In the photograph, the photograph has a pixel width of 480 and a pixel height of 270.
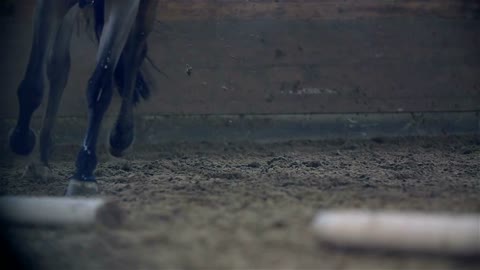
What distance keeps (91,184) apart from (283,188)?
0.99m

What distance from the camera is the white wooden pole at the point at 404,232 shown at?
206cm

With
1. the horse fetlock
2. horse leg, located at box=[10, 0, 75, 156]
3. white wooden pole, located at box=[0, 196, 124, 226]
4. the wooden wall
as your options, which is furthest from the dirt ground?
the wooden wall

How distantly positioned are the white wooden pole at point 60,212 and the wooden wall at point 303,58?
2849mm

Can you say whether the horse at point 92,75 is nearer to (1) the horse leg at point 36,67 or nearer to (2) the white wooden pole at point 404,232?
(1) the horse leg at point 36,67

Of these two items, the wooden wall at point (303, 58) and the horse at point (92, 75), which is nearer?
the horse at point (92, 75)

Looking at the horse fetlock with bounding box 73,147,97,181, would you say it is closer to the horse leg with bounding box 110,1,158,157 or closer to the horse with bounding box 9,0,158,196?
the horse with bounding box 9,0,158,196

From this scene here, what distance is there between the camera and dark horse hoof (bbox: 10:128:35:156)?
13.3 feet

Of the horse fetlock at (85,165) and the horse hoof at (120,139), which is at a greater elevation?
the horse hoof at (120,139)

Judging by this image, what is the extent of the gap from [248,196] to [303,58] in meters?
2.41

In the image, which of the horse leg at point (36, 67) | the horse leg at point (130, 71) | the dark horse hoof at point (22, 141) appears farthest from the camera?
the horse leg at point (130, 71)

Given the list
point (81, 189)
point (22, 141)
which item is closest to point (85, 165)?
point (81, 189)

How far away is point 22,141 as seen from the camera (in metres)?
4.07

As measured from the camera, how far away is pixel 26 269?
2377mm

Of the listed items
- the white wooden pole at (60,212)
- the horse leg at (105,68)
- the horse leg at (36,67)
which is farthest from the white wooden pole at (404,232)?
the horse leg at (36,67)
